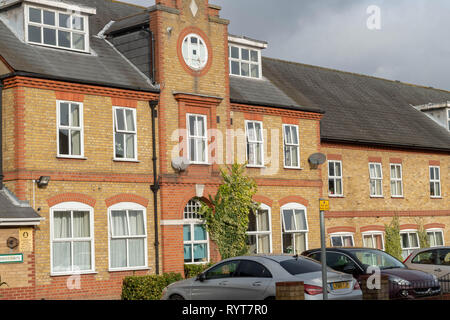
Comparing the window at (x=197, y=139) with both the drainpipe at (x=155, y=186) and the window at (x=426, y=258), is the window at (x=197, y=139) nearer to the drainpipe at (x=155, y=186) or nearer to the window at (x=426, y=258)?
the drainpipe at (x=155, y=186)

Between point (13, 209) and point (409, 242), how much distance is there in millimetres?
20113

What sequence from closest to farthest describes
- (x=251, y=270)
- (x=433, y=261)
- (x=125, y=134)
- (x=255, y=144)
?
(x=251, y=270) → (x=433, y=261) → (x=125, y=134) → (x=255, y=144)

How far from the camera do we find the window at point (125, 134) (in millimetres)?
22859

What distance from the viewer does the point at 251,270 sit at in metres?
16.2

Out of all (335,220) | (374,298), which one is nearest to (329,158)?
(335,220)

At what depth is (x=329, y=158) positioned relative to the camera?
30828mm

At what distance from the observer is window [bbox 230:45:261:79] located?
94.4 feet

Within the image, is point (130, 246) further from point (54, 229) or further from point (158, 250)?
point (54, 229)

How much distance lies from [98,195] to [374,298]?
9623 mm

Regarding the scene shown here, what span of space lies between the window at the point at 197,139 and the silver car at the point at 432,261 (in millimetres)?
7482

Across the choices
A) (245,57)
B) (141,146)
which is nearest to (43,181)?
(141,146)

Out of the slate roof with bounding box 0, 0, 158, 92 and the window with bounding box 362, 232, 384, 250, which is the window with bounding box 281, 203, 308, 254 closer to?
the window with bounding box 362, 232, 384, 250

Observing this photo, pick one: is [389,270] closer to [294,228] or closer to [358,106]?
[294,228]

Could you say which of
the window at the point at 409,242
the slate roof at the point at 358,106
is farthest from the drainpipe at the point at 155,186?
the window at the point at 409,242
